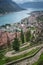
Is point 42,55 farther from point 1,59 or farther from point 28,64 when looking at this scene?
point 1,59

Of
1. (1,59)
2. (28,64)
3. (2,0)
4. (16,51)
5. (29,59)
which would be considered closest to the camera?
(28,64)

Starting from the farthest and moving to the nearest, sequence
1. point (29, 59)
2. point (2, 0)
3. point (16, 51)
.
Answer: point (2, 0) → point (16, 51) → point (29, 59)

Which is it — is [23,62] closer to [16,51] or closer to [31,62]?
[31,62]

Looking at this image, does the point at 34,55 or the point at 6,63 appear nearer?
the point at 6,63

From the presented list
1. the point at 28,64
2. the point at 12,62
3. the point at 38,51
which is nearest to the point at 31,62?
the point at 28,64

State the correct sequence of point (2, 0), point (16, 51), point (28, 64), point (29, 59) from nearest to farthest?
1. point (28, 64)
2. point (29, 59)
3. point (16, 51)
4. point (2, 0)

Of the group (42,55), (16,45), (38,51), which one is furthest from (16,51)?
(42,55)

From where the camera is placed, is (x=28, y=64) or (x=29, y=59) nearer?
(x=28, y=64)

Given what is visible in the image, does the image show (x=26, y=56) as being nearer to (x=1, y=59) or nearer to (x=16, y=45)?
(x=1, y=59)
